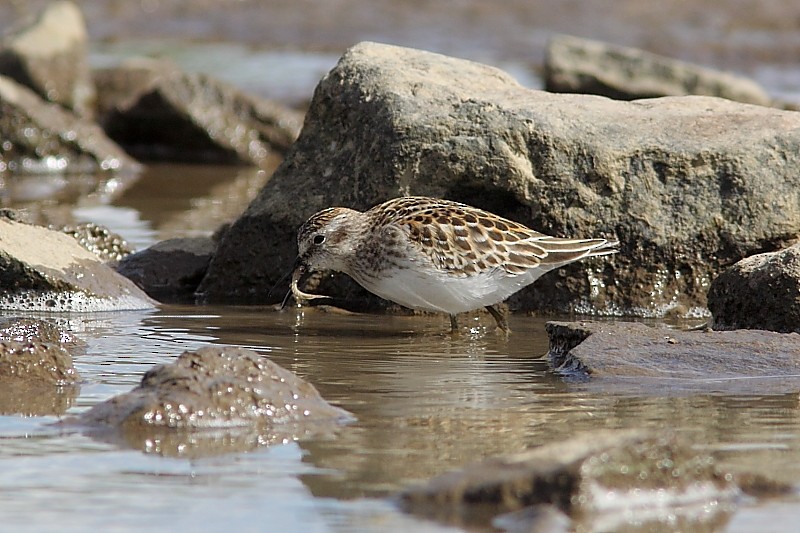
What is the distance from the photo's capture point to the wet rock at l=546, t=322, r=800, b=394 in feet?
23.2

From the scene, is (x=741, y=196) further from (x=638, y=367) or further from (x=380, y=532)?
(x=380, y=532)

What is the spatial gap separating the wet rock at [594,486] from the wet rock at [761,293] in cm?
338

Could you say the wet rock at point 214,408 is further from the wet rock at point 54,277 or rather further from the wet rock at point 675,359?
the wet rock at point 54,277

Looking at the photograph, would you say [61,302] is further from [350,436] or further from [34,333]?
[350,436]

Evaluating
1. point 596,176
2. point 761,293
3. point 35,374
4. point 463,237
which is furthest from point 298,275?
point 761,293

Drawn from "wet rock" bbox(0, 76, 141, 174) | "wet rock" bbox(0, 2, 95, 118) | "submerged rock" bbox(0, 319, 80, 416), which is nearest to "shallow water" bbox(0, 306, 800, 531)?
"submerged rock" bbox(0, 319, 80, 416)

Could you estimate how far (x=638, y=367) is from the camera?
7.21 m

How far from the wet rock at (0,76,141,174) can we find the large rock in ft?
27.9

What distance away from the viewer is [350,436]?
594cm

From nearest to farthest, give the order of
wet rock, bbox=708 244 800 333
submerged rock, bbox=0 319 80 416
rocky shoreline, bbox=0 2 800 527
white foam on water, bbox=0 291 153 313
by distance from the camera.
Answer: submerged rock, bbox=0 319 80 416
rocky shoreline, bbox=0 2 800 527
wet rock, bbox=708 244 800 333
white foam on water, bbox=0 291 153 313

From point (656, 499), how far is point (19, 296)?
5.39 m

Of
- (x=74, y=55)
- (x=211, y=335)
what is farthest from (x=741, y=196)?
(x=74, y=55)

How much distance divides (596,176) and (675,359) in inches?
96.8

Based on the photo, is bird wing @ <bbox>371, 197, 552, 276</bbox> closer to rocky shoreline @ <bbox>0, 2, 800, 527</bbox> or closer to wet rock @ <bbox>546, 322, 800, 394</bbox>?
rocky shoreline @ <bbox>0, 2, 800, 527</bbox>
